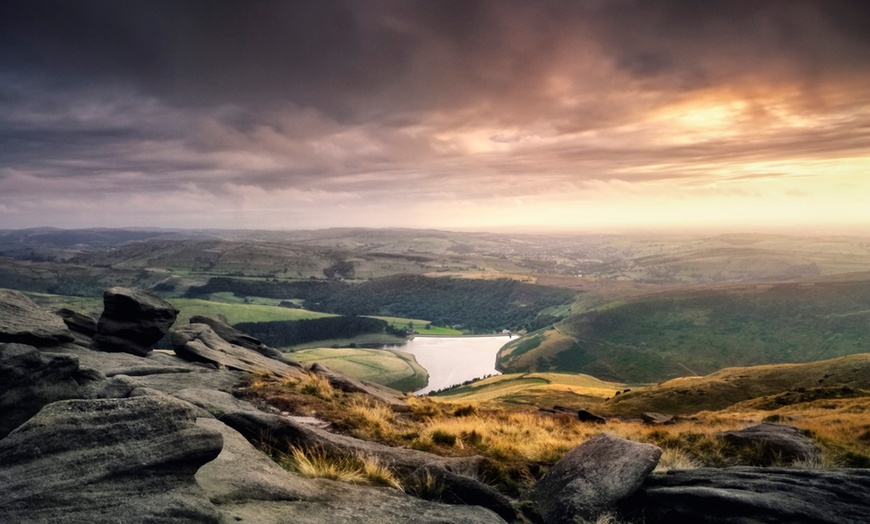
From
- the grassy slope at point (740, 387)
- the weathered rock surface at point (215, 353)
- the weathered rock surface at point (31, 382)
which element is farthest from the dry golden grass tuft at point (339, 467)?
the grassy slope at point (740, 387)

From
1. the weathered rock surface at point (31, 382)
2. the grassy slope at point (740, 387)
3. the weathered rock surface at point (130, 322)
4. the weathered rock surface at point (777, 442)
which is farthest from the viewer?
the grassy slope at point (740, 387)

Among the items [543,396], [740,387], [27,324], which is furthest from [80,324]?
[740,387]

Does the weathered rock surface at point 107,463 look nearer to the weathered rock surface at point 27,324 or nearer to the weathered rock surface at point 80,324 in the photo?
the weathered rock surface at point 27,324

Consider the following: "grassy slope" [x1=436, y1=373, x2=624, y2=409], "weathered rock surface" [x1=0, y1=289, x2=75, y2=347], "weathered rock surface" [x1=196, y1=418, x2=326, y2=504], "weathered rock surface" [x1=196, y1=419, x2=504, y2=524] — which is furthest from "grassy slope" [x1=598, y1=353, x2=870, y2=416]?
"weathered rock surface" [x1=196, y1=418, x2=326, y2=504]

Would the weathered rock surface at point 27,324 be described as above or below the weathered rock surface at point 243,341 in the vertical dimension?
above

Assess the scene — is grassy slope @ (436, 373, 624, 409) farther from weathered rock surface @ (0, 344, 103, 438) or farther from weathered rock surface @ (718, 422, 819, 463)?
weathered rock surface @ (0, 344, 103, 438)

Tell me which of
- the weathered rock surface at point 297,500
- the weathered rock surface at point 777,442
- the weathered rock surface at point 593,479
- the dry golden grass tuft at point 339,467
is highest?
the weathered rock surface at point 297,500

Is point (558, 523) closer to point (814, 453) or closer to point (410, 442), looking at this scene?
point (410, 442)
